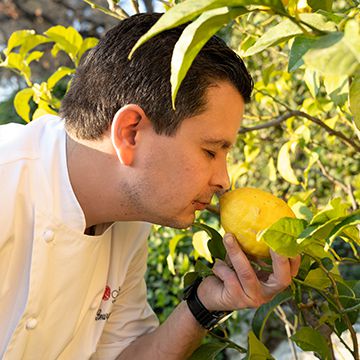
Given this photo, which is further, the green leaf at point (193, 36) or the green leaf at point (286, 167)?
the green leaf at point (286, 167)

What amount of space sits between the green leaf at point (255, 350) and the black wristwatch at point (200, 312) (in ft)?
0.62

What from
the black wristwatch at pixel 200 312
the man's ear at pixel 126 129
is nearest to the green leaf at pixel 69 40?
the man's ear at pixel 126 129

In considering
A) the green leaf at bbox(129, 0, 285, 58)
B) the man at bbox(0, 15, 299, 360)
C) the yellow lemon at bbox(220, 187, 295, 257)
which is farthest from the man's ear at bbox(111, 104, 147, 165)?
the green leaf at bbox(129, 0, 285, 58)

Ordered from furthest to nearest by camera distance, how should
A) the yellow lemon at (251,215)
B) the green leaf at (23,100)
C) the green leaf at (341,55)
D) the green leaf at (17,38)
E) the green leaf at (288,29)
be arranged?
the green leaf at (23,100) < the green leaf at (17,38) < the yellow lemon at (251,215) < the green leaf at (288,29) < the green leaf at (341,55)

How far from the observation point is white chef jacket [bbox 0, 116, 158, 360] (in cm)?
145

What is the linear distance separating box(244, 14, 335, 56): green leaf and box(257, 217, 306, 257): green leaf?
0.24 metres

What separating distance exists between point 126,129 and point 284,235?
0.55 m

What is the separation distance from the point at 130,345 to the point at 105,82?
746 millimetres

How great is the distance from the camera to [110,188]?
1443 millimetres

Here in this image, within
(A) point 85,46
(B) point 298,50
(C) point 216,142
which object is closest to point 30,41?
(A) point 85,46

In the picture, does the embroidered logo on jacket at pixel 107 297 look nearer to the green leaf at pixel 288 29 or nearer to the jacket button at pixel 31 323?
the jacket button at pixel 31 323

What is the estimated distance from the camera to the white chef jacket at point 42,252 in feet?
4.75

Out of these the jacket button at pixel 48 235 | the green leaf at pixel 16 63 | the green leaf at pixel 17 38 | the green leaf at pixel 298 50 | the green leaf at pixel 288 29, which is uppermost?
the green leaf at pixel 288 29

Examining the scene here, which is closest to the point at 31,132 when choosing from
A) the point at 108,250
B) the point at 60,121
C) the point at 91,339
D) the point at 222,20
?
the point at 60,121
